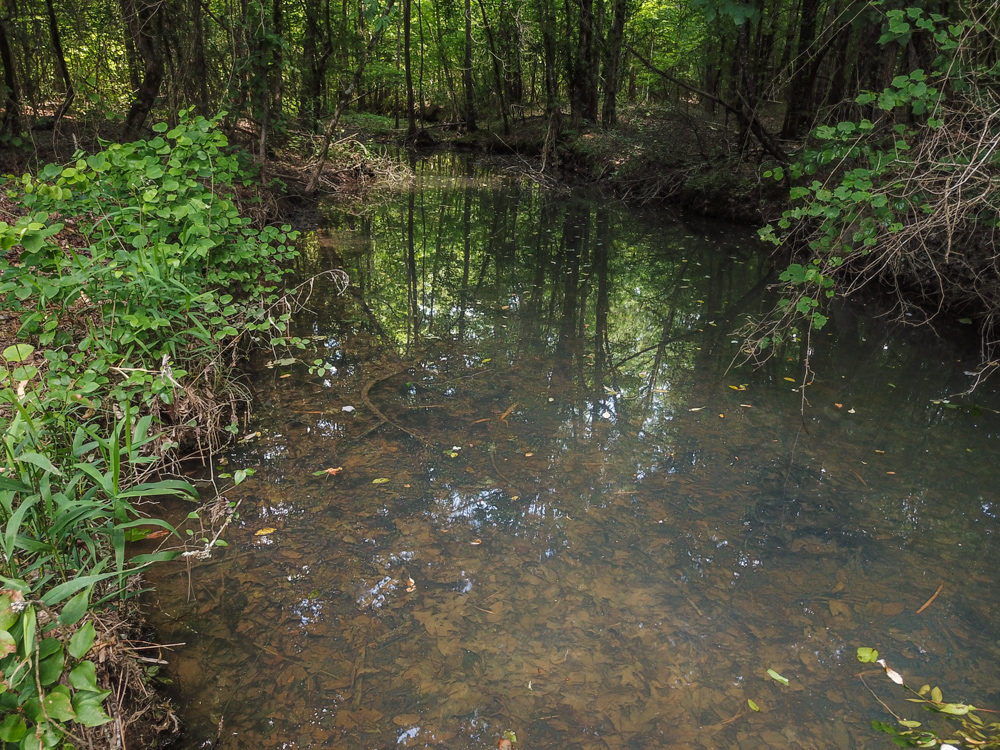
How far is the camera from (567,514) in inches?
137

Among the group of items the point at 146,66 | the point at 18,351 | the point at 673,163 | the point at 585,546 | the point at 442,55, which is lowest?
the point at 585,546

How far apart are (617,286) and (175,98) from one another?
666cm

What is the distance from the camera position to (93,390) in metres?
2.65

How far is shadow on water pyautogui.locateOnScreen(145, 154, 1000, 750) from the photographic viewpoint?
2.37 metres

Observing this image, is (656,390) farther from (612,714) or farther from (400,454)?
(612,714)

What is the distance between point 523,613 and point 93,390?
84.1 inches

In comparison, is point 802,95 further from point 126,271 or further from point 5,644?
point 5,644

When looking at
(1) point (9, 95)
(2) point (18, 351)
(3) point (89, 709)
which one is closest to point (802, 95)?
(1) point (9, 95)

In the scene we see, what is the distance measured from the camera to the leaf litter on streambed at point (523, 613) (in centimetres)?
231

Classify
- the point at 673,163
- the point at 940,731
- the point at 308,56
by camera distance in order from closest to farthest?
the point at 940,731 < the point at 308,56 < the point at 673,163

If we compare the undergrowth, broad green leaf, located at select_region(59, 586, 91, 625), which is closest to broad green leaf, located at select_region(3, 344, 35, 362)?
the undergrowth

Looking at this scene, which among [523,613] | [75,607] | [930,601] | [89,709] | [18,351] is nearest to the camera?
[89,709]

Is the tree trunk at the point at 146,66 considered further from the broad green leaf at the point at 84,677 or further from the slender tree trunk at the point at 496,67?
the slender tree trunk at the point at 496,67

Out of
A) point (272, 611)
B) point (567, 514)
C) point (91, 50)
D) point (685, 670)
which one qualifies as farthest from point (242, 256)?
point (91, 50)
